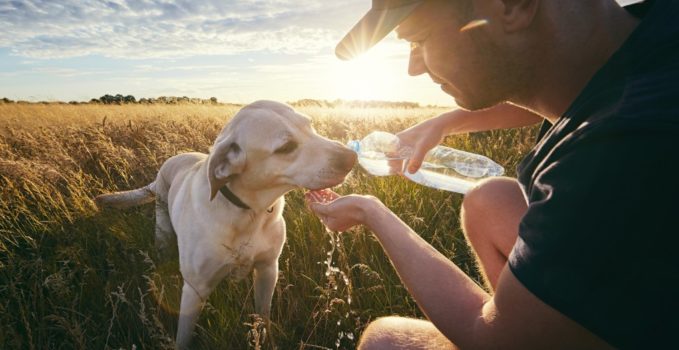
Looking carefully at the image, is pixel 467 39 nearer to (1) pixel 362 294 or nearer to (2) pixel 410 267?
(2) pixel 410 267

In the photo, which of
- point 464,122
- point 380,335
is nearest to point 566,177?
point 380,335

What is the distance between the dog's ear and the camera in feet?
10.0

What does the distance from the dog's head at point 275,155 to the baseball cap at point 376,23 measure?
3.85 feet

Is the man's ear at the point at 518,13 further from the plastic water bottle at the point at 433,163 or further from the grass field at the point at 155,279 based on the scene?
the plastic water bottle at the point at 433,163

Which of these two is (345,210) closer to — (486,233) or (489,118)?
(486,233)

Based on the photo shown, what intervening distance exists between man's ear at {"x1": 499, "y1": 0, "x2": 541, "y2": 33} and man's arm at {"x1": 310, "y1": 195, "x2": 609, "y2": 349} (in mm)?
1008

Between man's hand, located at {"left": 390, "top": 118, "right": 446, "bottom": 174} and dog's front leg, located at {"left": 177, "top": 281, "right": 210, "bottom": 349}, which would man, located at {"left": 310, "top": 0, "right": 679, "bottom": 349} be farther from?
dog's front leg, located at {"left": 177, "top": 281, "right": 210, "bottom": 349}

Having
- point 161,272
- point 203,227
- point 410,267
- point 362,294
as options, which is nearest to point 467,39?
point 410,267

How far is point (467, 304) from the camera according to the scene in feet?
5.41

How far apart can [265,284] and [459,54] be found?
238 centimetres

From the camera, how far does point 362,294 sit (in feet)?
11.1

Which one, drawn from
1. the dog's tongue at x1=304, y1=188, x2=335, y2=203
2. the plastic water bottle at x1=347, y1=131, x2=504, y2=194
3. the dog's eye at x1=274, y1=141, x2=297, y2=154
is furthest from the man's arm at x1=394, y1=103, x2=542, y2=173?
the dog's eye at x1=274, y1=141, x2=297, y2=154

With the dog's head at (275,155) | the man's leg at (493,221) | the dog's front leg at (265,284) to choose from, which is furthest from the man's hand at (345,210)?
the dog's front leg at (265,284)

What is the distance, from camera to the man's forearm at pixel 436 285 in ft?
5.35
